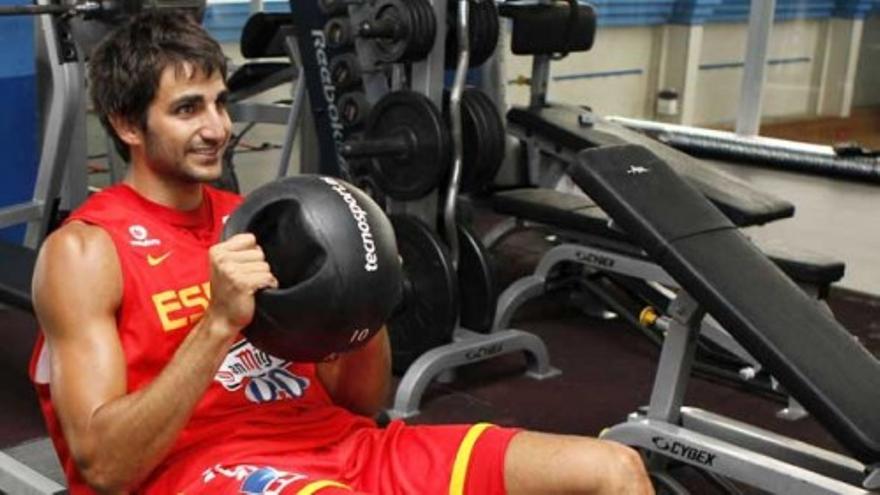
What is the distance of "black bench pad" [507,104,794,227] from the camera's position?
3.15 metres

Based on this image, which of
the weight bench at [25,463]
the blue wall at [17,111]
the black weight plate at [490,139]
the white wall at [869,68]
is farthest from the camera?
the white wall at [869,68]

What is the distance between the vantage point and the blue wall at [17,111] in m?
3.78

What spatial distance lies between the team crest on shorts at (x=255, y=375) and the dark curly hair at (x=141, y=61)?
13.5 inches

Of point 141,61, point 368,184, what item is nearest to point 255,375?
point 141,61

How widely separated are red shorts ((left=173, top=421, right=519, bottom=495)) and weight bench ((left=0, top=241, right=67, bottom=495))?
45 centimetres

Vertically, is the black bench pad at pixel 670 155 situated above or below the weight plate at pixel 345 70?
below

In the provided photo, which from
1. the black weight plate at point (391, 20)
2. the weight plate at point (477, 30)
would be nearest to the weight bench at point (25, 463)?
the black weight plate at point (391, 20)

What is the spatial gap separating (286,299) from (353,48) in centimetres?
198

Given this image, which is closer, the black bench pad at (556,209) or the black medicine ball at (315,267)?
the black medicine ball at (315,267)

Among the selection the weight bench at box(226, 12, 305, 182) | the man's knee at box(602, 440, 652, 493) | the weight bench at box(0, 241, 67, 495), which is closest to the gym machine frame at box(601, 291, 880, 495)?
the man's knee at box(602, 440, 652, 493)

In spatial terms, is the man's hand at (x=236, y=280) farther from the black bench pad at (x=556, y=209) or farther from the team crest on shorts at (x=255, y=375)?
the black bench pad at (x=556, y=209)

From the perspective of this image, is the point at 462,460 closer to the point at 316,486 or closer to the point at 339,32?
the point at 316,486

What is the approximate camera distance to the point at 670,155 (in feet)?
11.9

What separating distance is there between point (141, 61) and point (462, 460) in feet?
2.32
